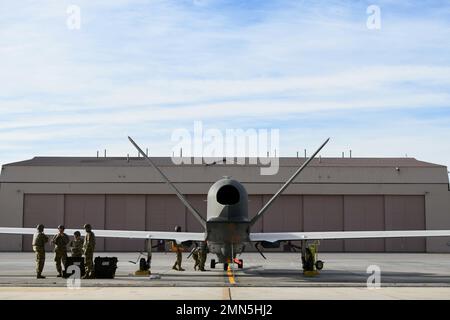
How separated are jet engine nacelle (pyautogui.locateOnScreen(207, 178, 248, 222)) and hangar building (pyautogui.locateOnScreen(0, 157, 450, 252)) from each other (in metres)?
30.5

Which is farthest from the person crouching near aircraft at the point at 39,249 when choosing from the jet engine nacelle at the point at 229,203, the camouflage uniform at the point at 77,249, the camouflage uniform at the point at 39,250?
the jet engine nacelle at the point at 229,203

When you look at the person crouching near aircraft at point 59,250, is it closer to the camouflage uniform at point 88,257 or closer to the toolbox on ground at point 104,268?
the camouflage uniform at point 88,257

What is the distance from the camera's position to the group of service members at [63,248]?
70.9 feet

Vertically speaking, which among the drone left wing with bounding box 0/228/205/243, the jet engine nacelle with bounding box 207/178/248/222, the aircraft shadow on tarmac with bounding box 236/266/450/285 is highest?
the jet engine nacelle with bounding box 207/178/248/222

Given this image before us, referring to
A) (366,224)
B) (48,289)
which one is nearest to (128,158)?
(366,224)

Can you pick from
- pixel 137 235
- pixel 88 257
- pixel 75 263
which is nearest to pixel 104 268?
pixel 88 257

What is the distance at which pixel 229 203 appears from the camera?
22547 mm

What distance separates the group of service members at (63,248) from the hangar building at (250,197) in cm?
3027

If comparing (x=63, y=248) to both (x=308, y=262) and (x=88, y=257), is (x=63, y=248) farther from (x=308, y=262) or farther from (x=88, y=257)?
(x=308, y=262)

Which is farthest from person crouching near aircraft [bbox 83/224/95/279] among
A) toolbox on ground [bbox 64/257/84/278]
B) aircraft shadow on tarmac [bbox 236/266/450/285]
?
aircraft shadow on tarmac [bbox 236/266/450/285]

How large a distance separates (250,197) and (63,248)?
32.4 m

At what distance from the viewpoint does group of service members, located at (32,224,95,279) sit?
21609mm

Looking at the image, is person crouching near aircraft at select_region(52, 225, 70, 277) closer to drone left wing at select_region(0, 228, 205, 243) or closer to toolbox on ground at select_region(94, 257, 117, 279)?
toolbox on ground at select_region(94, 257, 117, 279)

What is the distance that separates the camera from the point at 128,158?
60719mm
